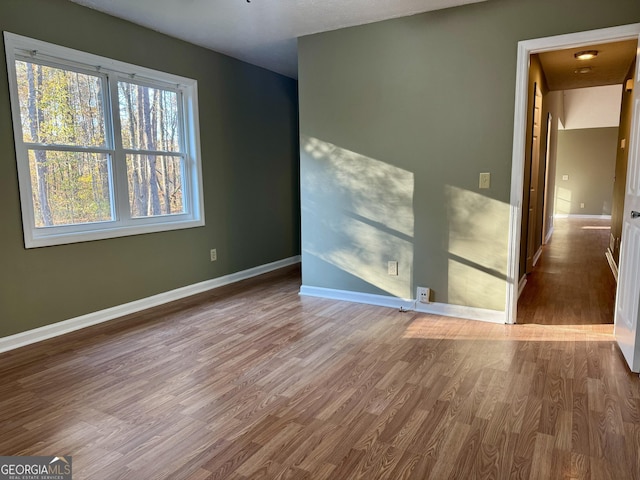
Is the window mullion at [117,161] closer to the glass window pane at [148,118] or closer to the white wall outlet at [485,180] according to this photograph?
Result: the glass window pane at [148,118]

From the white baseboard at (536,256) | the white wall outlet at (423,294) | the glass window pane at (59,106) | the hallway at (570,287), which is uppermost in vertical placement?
the glass window pane at (59,106)

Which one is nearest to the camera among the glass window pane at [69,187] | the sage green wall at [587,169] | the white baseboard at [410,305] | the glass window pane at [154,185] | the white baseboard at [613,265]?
the glass window pane at [69,187]

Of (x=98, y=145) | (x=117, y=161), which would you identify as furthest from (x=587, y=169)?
(x=98, y=145)

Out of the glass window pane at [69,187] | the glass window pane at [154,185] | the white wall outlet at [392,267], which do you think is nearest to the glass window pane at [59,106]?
the glass window pane at [69,187]

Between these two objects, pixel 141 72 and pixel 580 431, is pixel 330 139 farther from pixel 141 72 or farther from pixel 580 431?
pixel 580 431

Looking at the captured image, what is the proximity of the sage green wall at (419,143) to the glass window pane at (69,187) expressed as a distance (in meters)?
1.79

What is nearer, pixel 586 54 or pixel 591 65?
pixel 586 54

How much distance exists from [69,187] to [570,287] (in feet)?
15.8

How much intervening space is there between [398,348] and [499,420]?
96 cm

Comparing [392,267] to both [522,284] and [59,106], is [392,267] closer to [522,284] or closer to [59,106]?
[522,284]

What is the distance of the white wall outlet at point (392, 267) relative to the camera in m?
3.78

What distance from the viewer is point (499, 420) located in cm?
201

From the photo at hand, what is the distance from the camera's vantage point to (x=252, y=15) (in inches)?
132

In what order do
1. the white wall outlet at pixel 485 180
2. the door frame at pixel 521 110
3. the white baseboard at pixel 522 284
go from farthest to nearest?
the white baseboard at pixel 522 284 < the white wall outlet at pixel 485 180 < the door frame at pixel 521 110
